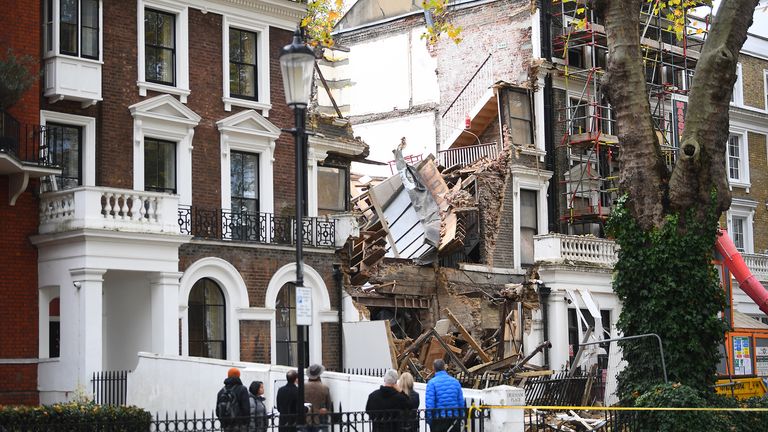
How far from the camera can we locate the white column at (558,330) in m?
36.8

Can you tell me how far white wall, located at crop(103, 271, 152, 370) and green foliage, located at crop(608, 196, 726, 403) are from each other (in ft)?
34.0

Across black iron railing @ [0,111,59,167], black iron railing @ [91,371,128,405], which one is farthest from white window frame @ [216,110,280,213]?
black iron railing @ [91,371,128,405]

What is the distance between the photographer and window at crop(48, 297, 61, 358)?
85.5 feet

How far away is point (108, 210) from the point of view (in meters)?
25.1

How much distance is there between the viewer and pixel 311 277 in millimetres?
30094

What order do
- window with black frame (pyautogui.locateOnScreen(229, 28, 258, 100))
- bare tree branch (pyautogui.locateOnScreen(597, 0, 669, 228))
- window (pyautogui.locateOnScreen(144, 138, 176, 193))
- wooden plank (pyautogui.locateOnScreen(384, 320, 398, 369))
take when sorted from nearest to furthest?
bare tree branch (pyautogui.locateOnScreen(597, 0, 669, 228)), window (pyautogui.locateOnScreen(144, 138, 176, 193)), wooden plank (pyautogui.locateOnScreen(384, 320, 398, 369)), window with black frame (pyautogui.locateOnScreen(229, 28, 258, 100))

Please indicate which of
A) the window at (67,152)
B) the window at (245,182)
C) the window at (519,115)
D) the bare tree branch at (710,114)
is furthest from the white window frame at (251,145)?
the bare tree branch at (710,114)

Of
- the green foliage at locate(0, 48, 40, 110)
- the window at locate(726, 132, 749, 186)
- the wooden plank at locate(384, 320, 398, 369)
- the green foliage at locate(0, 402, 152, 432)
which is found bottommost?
the green foliage at locate(0, 402, 152, 432)

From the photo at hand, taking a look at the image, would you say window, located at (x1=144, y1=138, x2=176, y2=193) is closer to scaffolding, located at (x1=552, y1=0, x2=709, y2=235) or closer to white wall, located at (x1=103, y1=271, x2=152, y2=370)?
white wall, located at (x1=103, y1=271, x2=152, y2=370)

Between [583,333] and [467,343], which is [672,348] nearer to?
[467,343]

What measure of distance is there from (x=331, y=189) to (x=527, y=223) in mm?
7995

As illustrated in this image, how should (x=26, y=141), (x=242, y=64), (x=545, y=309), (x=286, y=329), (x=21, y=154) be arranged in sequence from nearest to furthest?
(x=21, y=154) < (x=26, y=141) < (x=286, y=329) < (x=242, y=64) < (x=545, y=309)

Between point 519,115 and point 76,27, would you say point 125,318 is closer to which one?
point 76,27

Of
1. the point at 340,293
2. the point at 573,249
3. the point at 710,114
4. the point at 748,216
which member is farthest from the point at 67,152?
the point at 748,216
